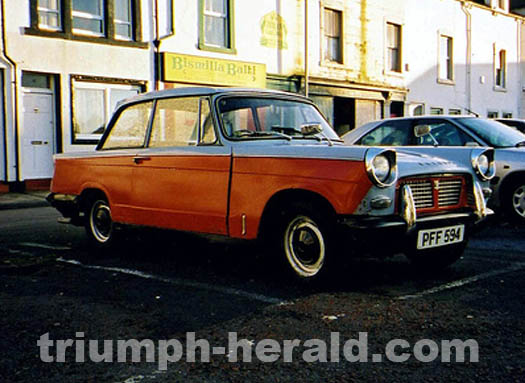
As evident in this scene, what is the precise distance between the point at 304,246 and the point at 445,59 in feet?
81.8

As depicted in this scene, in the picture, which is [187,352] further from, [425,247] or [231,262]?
[231,262]

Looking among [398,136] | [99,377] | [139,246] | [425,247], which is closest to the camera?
[99,377]

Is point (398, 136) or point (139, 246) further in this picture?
point (398, 136)

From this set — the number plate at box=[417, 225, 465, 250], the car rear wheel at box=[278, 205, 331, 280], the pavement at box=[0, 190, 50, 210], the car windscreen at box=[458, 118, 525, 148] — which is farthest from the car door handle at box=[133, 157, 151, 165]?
the pavement at box=[0, 190, 50, 210]

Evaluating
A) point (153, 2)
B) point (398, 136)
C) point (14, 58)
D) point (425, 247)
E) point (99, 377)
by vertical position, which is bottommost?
point (99, 377)

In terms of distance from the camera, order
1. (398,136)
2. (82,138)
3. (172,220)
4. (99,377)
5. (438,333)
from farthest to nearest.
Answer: (82,138)
(398,136)
(172,220)
(438,333)
(99,377)

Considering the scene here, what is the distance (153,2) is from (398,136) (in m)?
10.9

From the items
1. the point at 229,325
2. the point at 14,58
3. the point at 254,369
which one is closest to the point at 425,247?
the point at 229,325

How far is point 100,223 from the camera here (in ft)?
23.6

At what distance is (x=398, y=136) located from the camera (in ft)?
31.1

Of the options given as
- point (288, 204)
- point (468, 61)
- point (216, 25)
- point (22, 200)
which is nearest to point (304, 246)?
point (288, 204)

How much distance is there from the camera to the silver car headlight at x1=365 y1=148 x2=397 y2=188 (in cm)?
466

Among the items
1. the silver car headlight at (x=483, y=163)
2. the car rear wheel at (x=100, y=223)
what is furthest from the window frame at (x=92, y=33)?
the silver car headlight at (x=483, y=163)

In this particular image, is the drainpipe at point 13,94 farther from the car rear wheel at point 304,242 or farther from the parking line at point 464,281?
the parking line at point 464,281
